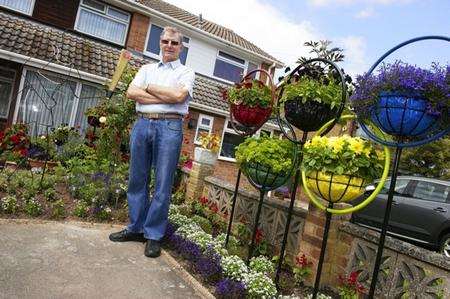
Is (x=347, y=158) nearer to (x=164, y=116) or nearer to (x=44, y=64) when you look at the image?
(x=164, y=116)

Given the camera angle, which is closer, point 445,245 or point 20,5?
point 445,245

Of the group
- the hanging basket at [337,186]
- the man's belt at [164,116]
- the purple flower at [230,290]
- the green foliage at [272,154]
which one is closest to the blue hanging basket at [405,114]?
the hanging basket at [337,186]

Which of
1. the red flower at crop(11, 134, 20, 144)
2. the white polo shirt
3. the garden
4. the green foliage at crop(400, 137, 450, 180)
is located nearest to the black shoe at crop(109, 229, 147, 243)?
the garden

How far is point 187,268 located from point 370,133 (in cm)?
187

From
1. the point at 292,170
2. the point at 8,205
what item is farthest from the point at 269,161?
the point at 8,205

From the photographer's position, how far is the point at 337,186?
2627 millimetres

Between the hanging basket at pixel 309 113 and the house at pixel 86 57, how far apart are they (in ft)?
17.9

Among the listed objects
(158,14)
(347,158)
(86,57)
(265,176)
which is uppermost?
(158,14)

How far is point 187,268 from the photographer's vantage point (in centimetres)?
336

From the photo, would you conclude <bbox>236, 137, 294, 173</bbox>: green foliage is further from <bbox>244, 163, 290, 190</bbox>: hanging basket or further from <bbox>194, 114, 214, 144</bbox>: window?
<bbox>194, 114, 214, 144</bbox>: window

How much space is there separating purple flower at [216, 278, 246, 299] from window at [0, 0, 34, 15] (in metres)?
12.3

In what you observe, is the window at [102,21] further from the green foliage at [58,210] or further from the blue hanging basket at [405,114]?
the blue hanging basket at [405,114]

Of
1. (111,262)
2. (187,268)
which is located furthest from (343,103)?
(111,262)

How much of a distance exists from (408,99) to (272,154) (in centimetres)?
127
